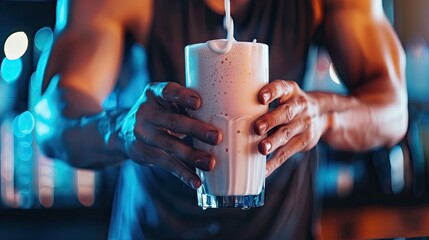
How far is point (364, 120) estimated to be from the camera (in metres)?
1.42

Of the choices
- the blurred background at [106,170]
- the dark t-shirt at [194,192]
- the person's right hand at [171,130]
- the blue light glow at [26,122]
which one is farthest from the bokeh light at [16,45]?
the person's right hand at [171,130]

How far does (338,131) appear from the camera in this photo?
52.1 inches

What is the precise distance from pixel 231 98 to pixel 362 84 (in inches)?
29.9

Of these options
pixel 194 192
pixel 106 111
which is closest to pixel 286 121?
pixel 106 111

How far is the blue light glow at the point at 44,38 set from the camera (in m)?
1.42

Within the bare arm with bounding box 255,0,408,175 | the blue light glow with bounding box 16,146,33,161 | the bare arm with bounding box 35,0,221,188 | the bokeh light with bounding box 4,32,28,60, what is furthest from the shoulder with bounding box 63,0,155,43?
the bare arm with bounding box 255,0,408,175

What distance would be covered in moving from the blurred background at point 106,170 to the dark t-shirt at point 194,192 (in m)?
0.09

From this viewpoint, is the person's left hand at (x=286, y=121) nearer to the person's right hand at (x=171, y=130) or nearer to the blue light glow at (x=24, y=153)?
the person's right hand at (x=171, y=130)

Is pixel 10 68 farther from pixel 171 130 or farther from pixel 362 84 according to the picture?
pixel 362 84

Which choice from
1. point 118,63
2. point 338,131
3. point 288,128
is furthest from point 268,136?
point 118,63

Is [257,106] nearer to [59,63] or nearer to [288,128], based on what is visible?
[288,128]

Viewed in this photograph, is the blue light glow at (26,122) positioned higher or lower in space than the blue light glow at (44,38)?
lower

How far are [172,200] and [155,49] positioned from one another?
344 mm

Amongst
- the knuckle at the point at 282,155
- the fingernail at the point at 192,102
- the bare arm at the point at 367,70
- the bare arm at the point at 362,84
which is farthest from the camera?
the bare arm at the point at 367,70
